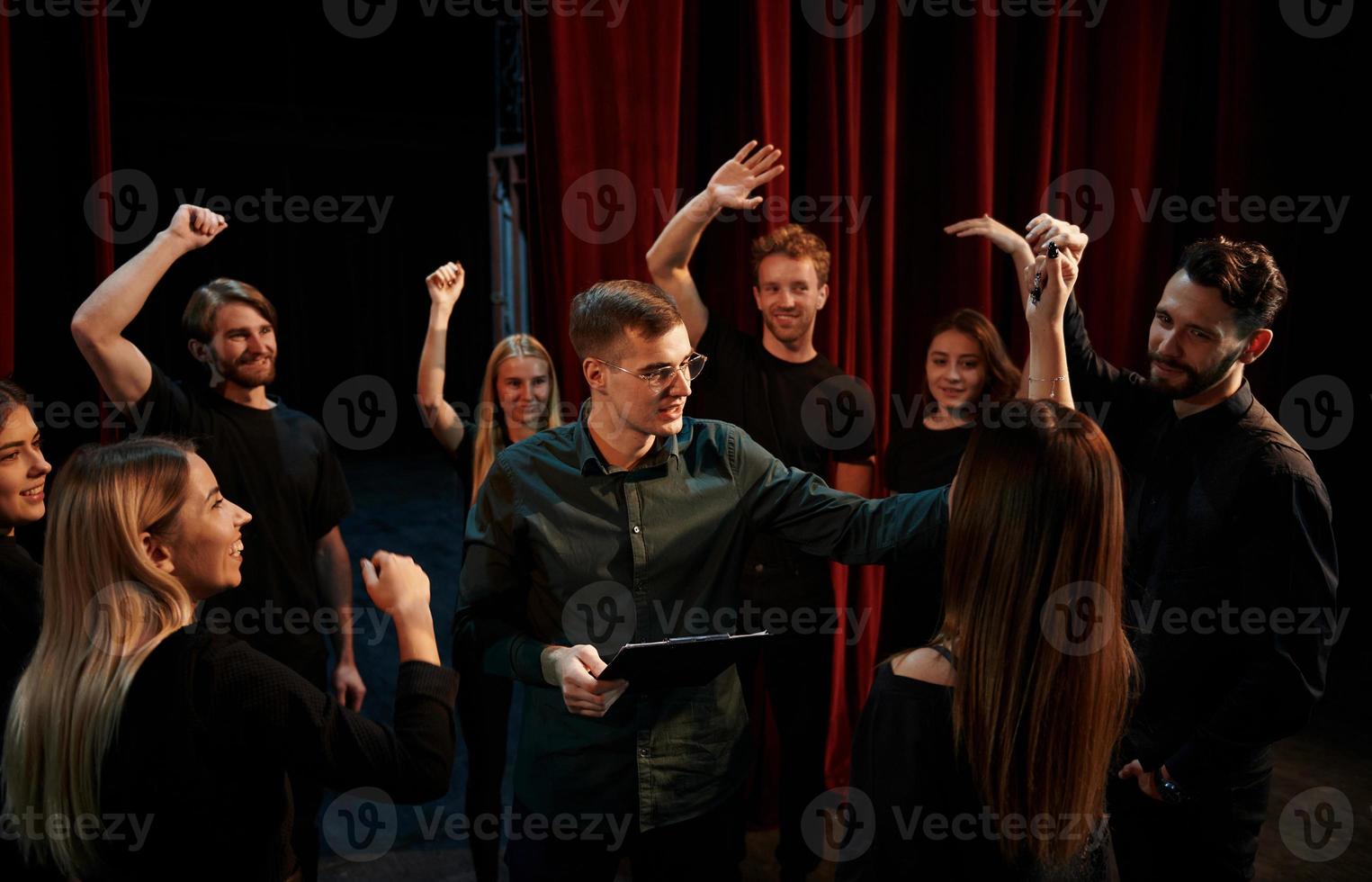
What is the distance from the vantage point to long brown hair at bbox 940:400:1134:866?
1149mm

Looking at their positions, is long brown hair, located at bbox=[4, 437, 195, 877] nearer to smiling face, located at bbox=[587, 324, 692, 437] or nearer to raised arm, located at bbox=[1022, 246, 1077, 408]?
smiling face, located at bbox=[587, 324, 692, 437]

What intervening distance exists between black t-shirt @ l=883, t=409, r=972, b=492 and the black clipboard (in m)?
1.13

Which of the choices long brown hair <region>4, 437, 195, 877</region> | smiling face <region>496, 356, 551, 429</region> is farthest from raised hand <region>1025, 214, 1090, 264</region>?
long brown hair <region>4, 437, 195, 877</region>

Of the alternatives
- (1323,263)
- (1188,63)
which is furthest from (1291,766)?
(1188,63)

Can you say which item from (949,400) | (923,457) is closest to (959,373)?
(949,400)

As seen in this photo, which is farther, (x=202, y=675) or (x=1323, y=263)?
(x=1323, y=263)

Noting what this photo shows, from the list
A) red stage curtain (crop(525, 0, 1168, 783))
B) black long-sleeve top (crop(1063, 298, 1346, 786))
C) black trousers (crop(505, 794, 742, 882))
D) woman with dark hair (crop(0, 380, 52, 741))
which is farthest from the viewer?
red stage curtain (crop(525, 0, 1168, 783))

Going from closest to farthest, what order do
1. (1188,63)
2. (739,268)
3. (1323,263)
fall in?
(739,268), (1188,63), (1323,263)

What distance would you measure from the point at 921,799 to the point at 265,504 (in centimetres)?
168

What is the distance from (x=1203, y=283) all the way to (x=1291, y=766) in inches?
82.6

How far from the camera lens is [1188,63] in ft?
11.3

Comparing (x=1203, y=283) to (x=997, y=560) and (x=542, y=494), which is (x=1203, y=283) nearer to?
(x=997, y=560)

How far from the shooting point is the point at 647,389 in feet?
5.32

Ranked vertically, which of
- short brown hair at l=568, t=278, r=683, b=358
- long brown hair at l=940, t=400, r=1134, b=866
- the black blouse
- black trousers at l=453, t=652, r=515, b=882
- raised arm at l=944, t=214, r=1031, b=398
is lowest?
black trousers at l=453, t=652, r=515, b=882
